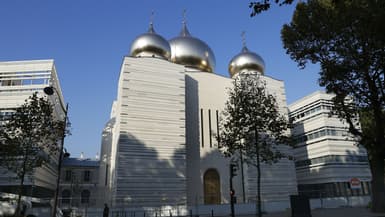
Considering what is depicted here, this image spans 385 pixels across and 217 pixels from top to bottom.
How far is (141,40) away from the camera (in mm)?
37094

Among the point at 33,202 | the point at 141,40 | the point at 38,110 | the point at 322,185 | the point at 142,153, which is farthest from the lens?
the point at 322,185

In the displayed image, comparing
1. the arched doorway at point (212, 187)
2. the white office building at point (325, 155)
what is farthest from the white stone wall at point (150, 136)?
the white office building at point (325, 155)

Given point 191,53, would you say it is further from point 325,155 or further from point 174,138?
point 325,155

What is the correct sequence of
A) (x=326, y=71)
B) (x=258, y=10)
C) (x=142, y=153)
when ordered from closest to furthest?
(x=258, y=10), (x=326, y=71), (x=142, y=153)

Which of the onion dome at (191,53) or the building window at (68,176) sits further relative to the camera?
the building window at (68,176)

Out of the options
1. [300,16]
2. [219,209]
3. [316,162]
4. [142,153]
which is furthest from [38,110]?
[316,162]

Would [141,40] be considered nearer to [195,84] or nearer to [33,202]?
[195,84]

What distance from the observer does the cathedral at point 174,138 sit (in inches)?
1158

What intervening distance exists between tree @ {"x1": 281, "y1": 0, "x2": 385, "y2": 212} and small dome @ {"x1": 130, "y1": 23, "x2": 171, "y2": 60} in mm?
20692

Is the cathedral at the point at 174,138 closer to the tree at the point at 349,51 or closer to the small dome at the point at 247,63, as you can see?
the small dome at the point at 247,63

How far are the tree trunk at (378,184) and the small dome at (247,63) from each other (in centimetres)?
2652

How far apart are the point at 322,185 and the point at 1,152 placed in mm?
39621

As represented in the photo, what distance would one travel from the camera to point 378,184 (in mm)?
17938

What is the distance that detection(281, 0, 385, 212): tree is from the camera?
50.6 feet
